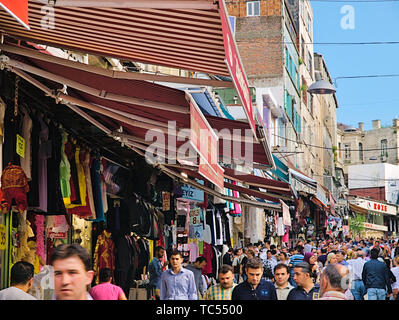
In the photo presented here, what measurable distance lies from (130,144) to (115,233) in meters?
2.91

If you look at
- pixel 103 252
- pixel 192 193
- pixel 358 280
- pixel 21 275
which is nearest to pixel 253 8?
pixel 192 193

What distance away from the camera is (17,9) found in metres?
4.27

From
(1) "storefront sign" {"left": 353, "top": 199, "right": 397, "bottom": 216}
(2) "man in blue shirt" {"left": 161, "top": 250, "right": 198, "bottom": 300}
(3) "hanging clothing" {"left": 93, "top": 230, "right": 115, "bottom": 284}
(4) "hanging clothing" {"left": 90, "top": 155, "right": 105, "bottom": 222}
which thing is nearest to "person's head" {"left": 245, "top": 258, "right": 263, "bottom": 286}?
(2) "man in blue shirt" {"left": 161, "top": 250, "right": 198, "bottom": 300}

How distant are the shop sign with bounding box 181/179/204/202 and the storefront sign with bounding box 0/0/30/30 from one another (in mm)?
11064

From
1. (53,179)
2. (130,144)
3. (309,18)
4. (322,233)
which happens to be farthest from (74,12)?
(309,18)

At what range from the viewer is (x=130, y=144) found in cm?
991

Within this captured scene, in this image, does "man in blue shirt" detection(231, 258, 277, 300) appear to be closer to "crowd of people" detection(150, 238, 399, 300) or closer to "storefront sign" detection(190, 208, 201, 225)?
"crowd of people" detection(150, 238, 399, 300)

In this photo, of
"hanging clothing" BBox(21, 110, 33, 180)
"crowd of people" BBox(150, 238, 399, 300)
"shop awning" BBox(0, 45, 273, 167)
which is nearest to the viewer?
"crowd of people" BBox(150, 238, 399, 300)

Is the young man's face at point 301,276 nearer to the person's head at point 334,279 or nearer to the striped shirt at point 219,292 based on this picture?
the striped shirt at point 219,292

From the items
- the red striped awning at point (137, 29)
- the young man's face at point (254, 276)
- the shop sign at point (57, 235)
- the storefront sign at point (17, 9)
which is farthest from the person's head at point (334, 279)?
the shop sign at point (57, 235)

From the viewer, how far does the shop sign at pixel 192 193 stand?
15438 mm

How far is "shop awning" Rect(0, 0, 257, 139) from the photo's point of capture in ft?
15.6

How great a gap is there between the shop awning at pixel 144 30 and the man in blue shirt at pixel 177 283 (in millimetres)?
4699
